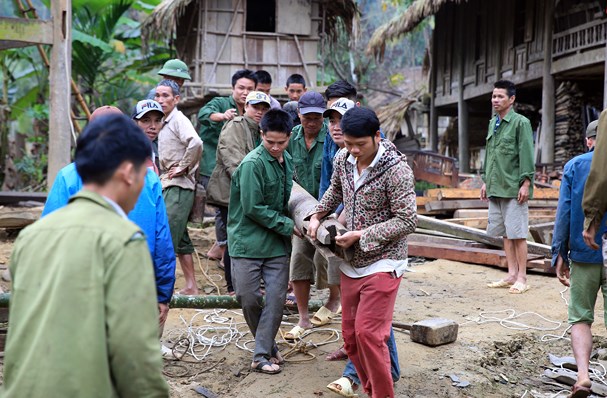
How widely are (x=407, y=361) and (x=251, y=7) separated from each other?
15.3 metres

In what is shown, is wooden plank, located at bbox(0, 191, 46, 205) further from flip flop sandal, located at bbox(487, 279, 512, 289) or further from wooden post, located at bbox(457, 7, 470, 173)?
wooden post, located at bbox(457, 7, 470, 173)

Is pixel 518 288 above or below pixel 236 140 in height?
below

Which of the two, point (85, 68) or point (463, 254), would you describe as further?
point (85, 68)

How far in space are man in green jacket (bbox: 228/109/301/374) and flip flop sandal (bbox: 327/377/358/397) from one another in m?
0.63

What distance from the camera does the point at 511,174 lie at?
744 cm

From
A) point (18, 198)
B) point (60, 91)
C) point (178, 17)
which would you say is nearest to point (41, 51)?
point (18, 198)

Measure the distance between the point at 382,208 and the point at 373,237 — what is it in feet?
0.74

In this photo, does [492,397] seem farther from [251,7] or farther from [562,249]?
[251,7]

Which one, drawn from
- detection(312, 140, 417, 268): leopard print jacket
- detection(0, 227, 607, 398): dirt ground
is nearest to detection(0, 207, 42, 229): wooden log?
detection(0, 227, 607, 398): dirt ground

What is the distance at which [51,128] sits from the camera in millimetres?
9156

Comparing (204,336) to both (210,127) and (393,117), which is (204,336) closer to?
(210,127)

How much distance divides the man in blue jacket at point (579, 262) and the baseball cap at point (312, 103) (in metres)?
1.98

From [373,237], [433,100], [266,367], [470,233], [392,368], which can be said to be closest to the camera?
[373,237]

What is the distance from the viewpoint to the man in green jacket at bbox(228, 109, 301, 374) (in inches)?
196
